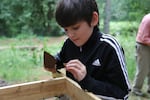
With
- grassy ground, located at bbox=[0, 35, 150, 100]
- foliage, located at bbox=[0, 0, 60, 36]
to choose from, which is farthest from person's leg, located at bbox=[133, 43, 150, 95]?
foliage, located at bbox=[0, 0, 60, 36]

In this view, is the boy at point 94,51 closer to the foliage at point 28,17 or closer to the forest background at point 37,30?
the forest background at point 37,30

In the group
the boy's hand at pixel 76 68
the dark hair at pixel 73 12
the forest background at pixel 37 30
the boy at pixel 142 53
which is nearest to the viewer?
the boy's hand at pixel 76 68

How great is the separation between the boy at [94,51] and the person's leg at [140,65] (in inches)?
101

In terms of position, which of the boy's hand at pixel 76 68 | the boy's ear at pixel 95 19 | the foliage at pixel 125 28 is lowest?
the foliage at pixel 125 28

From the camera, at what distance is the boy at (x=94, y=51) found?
1200 mm

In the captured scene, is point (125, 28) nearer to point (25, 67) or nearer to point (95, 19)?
point (25, 67)

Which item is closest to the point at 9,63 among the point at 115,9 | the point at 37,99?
the point at 115,9

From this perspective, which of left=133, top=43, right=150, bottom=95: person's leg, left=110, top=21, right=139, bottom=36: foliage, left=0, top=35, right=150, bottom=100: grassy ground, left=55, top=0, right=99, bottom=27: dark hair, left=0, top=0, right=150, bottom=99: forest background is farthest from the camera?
left=110, top=21, right=139, bottom=36: foliage

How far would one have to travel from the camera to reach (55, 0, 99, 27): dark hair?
1.21m

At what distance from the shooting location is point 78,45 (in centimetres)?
132

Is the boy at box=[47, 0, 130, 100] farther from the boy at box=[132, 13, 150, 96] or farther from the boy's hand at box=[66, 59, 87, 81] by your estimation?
the boy at box=[132, 13, 150, 96]

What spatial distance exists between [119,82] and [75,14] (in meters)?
0.32

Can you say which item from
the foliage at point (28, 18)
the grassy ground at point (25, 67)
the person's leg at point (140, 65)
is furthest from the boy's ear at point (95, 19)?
the foliage at point (28, 18)

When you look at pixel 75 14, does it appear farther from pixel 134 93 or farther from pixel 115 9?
pixel 115 9
